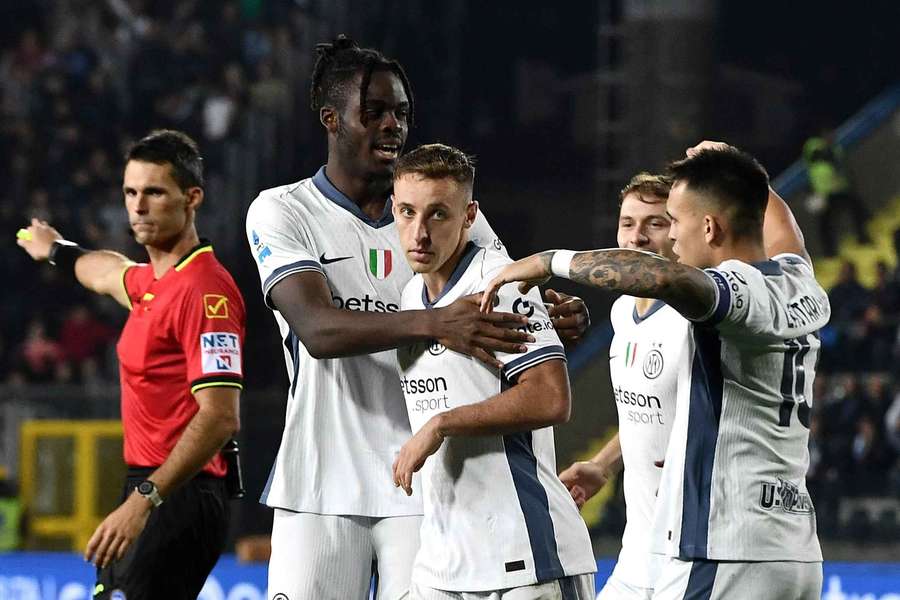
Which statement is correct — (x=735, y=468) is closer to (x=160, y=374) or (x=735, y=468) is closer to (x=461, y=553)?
(x=461, y=553)

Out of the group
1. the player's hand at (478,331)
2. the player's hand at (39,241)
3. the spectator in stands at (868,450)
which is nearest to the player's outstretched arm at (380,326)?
the player's hand at (478,331)

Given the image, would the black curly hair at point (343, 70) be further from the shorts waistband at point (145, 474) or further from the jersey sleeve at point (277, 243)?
the shorts waistband at point (145, 474)

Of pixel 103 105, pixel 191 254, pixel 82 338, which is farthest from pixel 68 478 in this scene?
pixel 103 105

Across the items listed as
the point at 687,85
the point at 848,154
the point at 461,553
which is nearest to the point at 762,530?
the point at 461,553

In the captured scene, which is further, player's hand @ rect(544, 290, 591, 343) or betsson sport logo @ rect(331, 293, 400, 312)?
betsson sport logo @ rect(331, 293, 400, 312)

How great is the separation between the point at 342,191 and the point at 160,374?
0.84 metres

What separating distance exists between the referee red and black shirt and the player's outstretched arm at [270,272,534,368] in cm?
53

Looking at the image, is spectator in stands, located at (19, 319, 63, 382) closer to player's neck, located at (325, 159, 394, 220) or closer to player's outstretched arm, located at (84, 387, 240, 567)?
player's outstretched arm, located at (84, 387, 240, 567)

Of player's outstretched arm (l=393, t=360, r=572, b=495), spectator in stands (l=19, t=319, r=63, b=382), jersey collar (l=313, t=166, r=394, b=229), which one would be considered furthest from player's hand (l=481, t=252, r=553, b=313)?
spectator in stands (l=19, t=319, r=63, b=382)

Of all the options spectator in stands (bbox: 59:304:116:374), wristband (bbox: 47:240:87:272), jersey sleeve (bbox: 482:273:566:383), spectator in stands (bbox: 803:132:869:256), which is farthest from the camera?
spectator in stands (bbox: 803:132:869:256)

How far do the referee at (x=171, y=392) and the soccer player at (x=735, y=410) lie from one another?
1.22m

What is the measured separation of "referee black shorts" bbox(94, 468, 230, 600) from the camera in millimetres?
4340

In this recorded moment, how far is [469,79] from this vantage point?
16.9m

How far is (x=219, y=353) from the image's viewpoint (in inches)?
169
